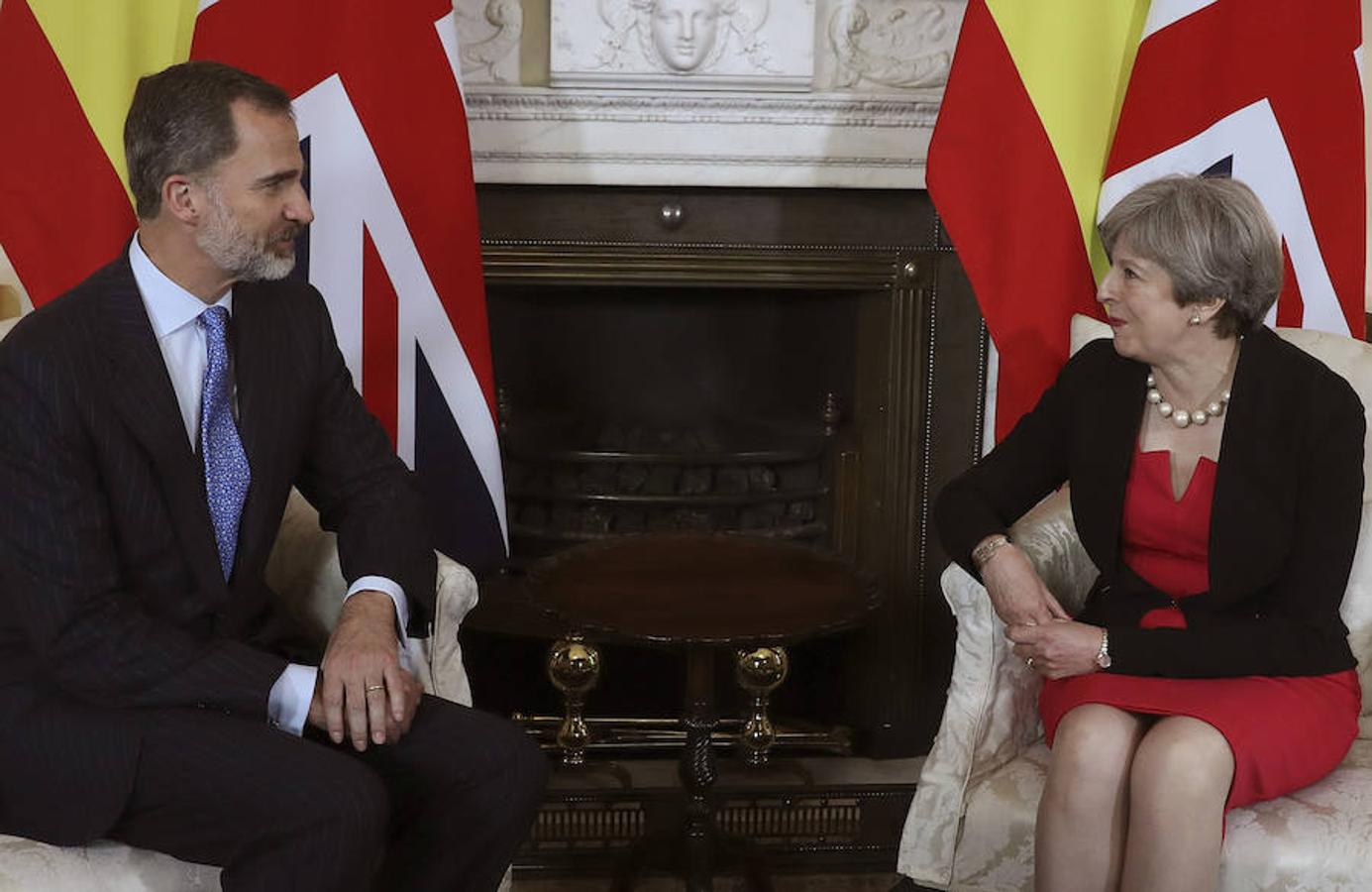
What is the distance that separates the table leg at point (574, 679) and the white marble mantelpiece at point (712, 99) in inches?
33.3

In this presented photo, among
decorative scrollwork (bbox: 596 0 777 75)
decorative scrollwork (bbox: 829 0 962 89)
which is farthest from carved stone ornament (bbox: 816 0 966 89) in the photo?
decorative scrollwork (bbox: 596 0 777 75)

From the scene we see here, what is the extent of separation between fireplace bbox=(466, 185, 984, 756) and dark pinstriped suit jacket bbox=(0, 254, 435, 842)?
44.4 inches

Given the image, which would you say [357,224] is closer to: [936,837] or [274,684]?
[274,684]

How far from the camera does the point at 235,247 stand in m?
1.82

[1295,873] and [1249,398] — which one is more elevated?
[1249,398]

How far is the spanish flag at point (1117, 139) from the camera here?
103 inches

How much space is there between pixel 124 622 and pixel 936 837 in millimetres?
1041

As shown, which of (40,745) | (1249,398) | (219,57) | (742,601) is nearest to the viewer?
(40,745)

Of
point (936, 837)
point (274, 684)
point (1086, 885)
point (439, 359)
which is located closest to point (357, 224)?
point (439, 359)

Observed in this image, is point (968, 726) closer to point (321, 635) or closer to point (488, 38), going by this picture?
point (321, 635)

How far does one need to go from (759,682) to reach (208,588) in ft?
3.67

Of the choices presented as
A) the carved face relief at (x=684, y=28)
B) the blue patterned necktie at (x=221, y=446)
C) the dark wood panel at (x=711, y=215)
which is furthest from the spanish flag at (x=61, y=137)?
the carved face relief at (x=684, y=28)

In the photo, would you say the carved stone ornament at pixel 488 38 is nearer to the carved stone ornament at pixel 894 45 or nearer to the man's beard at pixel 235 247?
the carved stone ornament at pixel 894 45

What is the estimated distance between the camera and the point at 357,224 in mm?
2572
